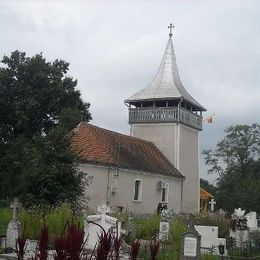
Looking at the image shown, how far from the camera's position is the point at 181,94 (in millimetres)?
39531

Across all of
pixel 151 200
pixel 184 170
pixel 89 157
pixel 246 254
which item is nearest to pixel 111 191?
pixel 89 157

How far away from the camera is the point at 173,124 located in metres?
38.8

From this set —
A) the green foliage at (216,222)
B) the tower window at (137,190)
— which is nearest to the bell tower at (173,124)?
the tower window at (137,190)

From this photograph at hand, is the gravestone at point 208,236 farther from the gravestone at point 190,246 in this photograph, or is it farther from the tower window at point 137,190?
the tower window at point 137,190

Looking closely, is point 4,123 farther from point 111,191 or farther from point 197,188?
point 197,188

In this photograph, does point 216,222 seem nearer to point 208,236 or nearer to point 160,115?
point 208,236

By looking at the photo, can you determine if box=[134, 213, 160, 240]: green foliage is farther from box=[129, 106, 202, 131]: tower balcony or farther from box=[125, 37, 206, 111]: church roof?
box=[125, 37, 206, 111]: church roof

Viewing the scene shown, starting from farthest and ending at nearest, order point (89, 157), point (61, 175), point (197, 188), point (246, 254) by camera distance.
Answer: point (197, 188) → point (89, 157) → point (61, 175) → point (246, 254)

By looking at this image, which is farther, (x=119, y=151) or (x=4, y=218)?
(x=119, y=151)

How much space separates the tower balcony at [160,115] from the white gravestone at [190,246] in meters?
26.5

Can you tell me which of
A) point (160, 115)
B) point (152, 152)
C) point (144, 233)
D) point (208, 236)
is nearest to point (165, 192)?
point (152, 152)

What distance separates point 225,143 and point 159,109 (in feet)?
76.5

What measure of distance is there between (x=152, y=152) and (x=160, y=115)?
10.6 feet

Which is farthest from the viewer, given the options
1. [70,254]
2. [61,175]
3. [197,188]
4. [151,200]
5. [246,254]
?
[197,188]
